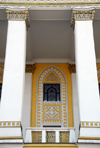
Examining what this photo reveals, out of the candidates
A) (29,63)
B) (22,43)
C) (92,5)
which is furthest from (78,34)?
(29,63)

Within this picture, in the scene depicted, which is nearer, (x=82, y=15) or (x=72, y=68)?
(x=82, y=15)

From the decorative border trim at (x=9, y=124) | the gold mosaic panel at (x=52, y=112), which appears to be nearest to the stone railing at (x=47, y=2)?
the decorative border trim at (x=9, y=124)

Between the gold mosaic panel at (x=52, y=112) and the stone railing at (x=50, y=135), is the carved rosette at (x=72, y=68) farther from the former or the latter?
the stone railing at (x=50, y=135)

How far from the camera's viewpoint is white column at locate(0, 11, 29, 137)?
26.9 feet

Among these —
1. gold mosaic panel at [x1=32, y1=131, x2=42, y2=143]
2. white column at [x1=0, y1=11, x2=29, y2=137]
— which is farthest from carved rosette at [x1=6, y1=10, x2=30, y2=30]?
gold mosaic panel at [x1=32, y1=131, x2=42, y2=143]

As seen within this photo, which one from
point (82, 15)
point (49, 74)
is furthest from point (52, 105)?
point (82, 15)

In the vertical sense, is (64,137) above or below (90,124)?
below

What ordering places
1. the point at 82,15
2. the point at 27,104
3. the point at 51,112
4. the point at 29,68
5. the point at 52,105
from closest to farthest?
the point at 82,15
the point at 27,104
the point at 51,112
the point at 52,105
the point at 29,68

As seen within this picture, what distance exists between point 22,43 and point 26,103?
15.7ft

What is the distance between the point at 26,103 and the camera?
13.1 m

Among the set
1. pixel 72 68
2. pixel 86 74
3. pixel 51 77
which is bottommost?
pixel 86 74

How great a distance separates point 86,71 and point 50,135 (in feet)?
9.41

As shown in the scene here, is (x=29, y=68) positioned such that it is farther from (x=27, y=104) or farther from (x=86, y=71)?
(x=86, y=71)

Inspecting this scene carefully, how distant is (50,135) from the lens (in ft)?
29.1
